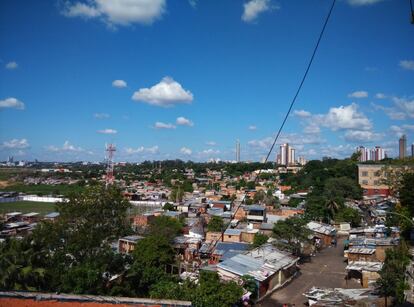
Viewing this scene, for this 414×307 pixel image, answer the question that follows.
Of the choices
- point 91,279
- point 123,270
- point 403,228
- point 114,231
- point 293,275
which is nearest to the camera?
point 91,279

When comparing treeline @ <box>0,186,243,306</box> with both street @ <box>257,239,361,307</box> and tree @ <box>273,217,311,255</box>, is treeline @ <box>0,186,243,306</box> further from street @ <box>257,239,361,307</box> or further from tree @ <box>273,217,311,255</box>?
tree @ <box>273,217,311,255</box>

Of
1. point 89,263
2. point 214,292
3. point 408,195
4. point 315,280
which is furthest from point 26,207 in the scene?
point 408,195

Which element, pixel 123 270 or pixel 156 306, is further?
pixel 123 270

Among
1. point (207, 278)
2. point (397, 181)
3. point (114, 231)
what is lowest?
point (207, 278)

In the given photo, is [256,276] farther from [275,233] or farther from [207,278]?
[275,233]

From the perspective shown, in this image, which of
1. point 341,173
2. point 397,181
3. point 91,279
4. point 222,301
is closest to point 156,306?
point 91,279

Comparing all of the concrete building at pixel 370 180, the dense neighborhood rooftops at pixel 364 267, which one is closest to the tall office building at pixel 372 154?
the concrete building at pixel 370 180

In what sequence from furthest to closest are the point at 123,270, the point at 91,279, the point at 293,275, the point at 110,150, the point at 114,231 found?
the point at 110,150 < the point at 293,275 < the point at 114,231 < the point at 123,270 < the point at 91,279
